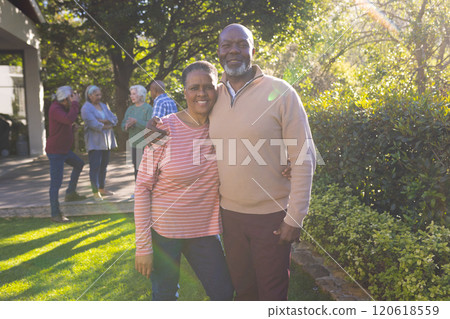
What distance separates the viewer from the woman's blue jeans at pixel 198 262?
2.50 m

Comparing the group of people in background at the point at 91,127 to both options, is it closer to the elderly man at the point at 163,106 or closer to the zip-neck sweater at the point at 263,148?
the elderly man at the point at 163,106

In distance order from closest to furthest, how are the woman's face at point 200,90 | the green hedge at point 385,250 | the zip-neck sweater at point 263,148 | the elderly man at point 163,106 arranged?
the zip-neck sweater at point 263,148
the woman's face at point 200,90
the green hedge at point 385,250
the elderly man at point 163,106

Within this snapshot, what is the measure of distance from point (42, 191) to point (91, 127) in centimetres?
245

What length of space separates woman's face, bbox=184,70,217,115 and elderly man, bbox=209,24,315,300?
0.08m

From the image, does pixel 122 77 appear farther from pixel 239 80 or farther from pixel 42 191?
pixel 239 80

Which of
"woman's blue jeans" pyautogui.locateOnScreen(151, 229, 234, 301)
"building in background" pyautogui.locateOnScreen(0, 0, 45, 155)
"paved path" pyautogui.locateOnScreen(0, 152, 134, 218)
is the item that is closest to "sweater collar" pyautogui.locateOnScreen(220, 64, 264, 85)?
"woman's blue jeans" pyautogui.locateOnScreen(151, 229, 234, 301)

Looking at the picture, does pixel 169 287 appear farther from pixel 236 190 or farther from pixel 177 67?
pixel 177 67

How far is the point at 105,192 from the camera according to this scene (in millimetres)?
7617

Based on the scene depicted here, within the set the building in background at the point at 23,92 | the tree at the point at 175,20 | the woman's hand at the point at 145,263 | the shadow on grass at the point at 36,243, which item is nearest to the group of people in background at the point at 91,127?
the shadow on grass at the point at 36,243

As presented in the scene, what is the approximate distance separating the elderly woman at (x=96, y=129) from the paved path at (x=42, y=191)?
0.34 metres

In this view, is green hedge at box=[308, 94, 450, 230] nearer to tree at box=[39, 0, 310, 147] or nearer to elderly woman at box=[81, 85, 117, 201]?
elderly woman at box=[81, 85, 117, 201]

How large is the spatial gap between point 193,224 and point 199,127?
59cm
